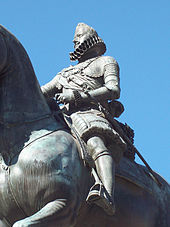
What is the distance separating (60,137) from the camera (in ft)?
29.4

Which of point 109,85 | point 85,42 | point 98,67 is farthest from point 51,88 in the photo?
point 109,85

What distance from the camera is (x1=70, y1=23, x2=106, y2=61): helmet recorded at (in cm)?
1122

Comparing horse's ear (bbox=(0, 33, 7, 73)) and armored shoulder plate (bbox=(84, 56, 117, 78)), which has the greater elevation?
horse's ear (bbox=(0, 33, 7, 73))

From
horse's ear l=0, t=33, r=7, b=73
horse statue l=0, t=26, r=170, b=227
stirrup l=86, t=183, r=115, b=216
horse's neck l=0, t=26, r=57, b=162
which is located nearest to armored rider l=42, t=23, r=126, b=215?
stirrup l=86, t=183, r=115, b=216

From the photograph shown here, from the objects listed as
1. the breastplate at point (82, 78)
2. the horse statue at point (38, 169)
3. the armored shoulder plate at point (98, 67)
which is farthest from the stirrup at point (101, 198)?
the armored shoulder plate at point (98, 67)

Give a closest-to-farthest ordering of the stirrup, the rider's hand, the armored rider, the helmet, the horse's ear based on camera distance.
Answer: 1. the stirrup
2. the armored rider
3. the horse's ear
4. the rider's hand
5. the helmet

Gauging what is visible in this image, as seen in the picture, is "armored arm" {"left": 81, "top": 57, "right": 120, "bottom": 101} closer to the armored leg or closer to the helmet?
the helmet

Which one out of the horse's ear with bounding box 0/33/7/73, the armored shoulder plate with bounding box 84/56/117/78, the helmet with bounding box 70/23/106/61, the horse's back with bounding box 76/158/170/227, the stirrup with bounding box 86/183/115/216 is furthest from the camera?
the helmet with bounding box 70/23/106/61

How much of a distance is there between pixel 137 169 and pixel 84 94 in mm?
1450

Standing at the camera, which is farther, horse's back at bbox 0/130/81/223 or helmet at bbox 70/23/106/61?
helmet at bbox 70/23/106/61

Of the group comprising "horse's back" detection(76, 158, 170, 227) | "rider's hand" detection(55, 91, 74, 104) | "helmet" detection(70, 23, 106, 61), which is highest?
"helmet" detection(70, 23, 106, 61)

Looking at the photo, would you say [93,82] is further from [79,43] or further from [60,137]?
[60,137]

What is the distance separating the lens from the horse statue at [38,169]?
852 centimetres

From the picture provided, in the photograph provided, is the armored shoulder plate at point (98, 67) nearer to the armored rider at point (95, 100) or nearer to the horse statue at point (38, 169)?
the armored rider at point (95, 100)
